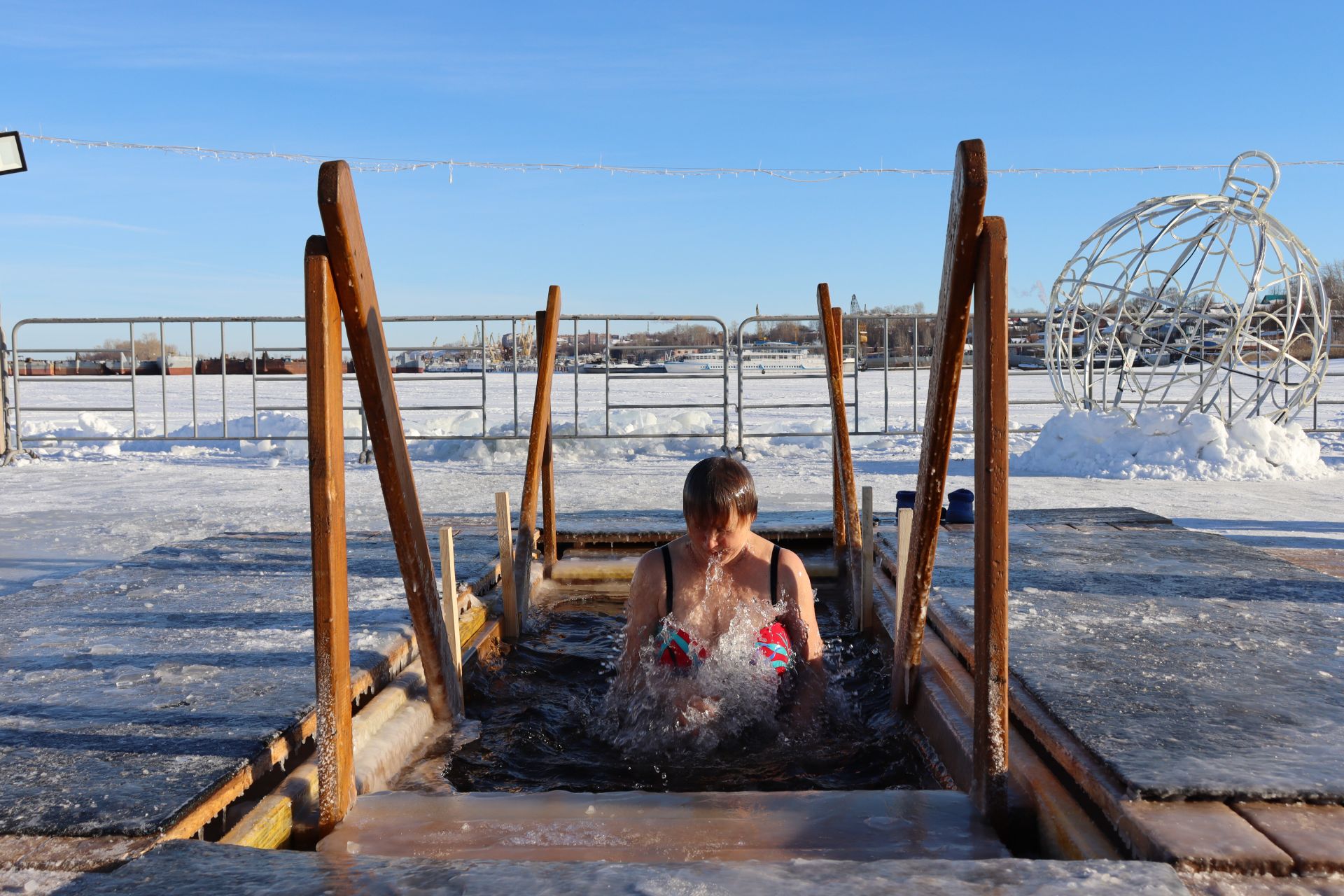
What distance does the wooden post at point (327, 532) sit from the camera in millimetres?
2045

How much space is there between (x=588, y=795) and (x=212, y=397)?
26.8 m

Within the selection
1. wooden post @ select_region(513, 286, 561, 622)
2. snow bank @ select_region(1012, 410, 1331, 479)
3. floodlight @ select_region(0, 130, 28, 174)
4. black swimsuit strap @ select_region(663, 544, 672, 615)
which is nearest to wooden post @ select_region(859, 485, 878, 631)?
black swimsuit strap @ select_region(663, 544, 672, 615)

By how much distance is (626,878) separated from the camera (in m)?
1.65

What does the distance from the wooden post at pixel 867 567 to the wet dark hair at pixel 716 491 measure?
141 cm

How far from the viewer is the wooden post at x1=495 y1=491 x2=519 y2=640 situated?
4305mm

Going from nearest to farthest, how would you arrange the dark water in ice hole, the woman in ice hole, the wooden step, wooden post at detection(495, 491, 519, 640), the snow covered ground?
the wooden step → the dark water in ice hole → the woman in ice hole → wooden post at detection(495, 491, 519, 640) → the snow covered ground

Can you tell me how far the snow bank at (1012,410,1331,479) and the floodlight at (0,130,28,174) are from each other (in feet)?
33.2

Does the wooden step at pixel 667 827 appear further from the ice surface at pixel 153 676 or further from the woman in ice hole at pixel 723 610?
the woman in ice hole at pixel 723 610

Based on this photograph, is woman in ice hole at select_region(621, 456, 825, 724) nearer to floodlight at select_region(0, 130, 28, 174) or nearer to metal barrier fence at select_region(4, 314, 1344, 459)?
metal barrier fence at select_region(4, 314, 1344, 459)

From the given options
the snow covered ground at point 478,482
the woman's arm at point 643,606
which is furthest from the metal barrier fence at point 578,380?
the woman's arm at point 643,606

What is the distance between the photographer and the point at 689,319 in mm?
12070

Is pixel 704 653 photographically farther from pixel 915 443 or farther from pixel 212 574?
pixel 915 443

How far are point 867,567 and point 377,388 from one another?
2681mm

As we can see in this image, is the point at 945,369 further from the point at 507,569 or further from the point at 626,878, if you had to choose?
the point at 507,569
